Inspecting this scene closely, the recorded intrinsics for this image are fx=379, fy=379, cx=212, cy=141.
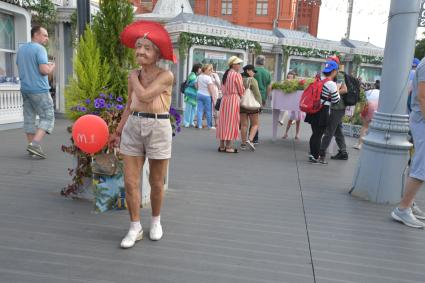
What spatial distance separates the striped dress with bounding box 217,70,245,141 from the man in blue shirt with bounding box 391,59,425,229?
138 inches

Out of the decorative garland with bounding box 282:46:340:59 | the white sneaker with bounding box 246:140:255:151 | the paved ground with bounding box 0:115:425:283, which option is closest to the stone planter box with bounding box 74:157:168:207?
the paved ground with bounding box 0:115:425:283

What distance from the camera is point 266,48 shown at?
16.8m

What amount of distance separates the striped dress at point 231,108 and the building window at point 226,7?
127 ft

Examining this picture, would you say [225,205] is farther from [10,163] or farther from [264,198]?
[10,163]

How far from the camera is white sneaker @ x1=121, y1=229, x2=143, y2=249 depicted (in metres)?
2.91

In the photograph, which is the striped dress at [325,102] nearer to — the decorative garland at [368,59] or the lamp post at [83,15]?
the lamp post at [83,15]

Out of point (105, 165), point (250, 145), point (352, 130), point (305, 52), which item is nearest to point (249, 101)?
point (250, 145)

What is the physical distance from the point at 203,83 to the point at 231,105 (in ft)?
10.3

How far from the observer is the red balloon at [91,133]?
343 centimetres

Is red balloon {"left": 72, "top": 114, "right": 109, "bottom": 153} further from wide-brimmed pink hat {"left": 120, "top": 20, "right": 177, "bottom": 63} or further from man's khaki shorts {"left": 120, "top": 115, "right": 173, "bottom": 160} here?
wide-brimmed pink hat {"left": 120, "top": 20, "right": 177, "bottom": 63}

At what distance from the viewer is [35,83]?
5.50 m

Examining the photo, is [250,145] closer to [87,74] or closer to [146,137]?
[87,74]

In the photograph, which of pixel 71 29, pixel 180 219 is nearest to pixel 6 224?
pixel 180 219

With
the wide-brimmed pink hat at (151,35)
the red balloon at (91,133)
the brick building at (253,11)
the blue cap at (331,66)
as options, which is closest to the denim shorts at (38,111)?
the red balloon at (91,133)
